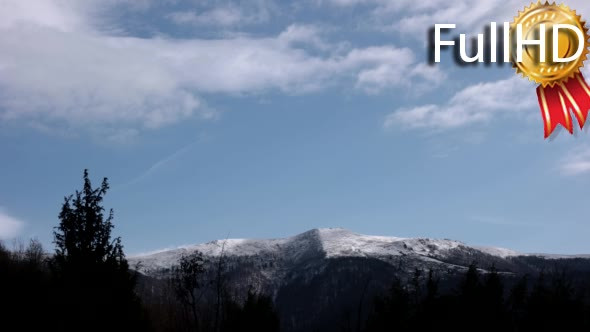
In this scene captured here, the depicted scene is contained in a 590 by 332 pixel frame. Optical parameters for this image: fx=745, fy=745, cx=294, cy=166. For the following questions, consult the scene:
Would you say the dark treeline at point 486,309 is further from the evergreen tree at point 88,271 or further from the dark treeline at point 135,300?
the evergreen tree at point 88,271

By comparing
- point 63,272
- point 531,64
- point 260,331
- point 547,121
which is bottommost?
point 260,331

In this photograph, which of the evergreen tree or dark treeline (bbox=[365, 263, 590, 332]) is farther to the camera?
dark treeline (bbox=[365, 263, 590, 332])

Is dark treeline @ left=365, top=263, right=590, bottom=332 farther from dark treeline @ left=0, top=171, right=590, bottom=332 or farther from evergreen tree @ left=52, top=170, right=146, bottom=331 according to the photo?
evergreen tree @ left=52, top=170, right=146, bottom=331

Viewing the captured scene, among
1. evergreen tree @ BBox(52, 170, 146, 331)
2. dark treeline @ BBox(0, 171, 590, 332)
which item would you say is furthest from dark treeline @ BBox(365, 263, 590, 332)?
evergreen tree @ BBox(52, 170, 146, 331)

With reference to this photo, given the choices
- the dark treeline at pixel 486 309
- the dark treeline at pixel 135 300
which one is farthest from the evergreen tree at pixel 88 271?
the dark treeline at pixel 486 309

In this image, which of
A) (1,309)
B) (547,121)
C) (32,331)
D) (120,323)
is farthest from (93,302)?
(547,121)

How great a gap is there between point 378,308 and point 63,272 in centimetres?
2096

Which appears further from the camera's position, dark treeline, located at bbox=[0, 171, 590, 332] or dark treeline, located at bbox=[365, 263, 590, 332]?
dark treeline, located at bbox=[365, 263, 590, 332]

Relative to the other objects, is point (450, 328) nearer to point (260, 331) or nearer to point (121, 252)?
point (260, 331)

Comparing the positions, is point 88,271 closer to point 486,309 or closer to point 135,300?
point 135,300

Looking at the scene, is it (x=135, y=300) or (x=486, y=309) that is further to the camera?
(x=486, y=309)

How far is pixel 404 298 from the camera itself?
4284 cm

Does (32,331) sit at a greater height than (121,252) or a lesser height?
lesser

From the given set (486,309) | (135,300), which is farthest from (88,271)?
(486,309)
